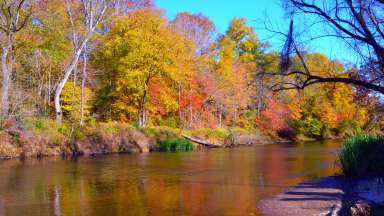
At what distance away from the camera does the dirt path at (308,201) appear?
38.6 ft

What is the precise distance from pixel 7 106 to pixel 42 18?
8829 mm

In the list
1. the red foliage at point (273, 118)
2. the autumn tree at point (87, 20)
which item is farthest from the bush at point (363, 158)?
the red foliage at point (273, 118)

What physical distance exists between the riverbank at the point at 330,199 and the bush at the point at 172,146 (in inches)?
824

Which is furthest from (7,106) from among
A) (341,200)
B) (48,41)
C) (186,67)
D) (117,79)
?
(341,200)

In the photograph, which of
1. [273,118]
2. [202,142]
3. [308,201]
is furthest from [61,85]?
[308,201]

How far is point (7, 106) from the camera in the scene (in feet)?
94.7

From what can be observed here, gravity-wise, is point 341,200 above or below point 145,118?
below

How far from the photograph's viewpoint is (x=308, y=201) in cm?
1297

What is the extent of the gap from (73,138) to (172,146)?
25.7 feet

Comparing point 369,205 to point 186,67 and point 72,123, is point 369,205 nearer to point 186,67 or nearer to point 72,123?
point 72,123

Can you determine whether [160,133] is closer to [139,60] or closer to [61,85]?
[139,60]

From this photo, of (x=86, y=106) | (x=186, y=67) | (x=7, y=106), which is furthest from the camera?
(x=186, y=67)

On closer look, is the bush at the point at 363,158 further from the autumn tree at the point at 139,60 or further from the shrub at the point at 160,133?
the autumn tree at the point at 139,60

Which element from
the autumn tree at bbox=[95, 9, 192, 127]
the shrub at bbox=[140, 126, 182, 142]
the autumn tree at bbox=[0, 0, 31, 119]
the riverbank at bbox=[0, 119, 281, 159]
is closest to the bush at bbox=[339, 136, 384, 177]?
the riverbank at bbox=[0, 119, 281, 159]
